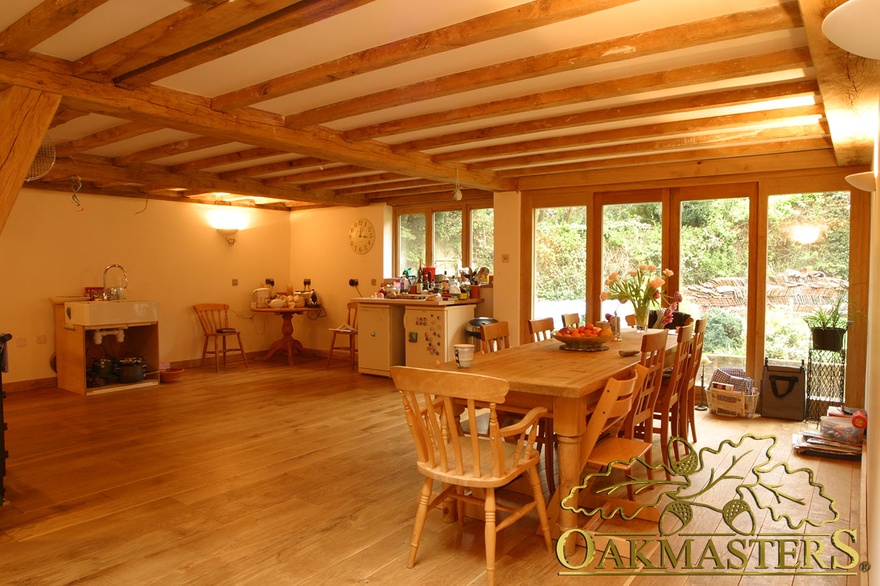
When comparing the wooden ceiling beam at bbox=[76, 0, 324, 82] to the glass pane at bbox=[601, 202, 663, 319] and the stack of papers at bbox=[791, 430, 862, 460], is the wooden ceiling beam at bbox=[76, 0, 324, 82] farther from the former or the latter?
the glass pane at bbox=[601, 202, 663, 319]

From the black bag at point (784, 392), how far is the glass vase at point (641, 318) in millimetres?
1499

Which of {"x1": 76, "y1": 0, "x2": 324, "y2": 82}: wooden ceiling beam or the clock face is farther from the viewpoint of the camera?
the clock face

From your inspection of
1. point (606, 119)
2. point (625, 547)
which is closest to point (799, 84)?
point (606, 119)

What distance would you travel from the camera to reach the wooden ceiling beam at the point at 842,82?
2.09 meters

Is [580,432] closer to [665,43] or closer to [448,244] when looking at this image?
[665,43]

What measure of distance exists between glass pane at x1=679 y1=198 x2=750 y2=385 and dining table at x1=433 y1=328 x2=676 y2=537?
9.01 ft

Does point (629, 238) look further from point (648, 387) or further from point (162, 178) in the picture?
point (162, 178)

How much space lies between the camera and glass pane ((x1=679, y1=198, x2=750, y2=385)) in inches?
226

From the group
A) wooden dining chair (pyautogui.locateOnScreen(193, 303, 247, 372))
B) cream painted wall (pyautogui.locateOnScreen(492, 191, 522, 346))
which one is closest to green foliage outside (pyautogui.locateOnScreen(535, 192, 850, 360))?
cream painted wall (pyautogui.locateOnScreen(492, 191, 522, 346))

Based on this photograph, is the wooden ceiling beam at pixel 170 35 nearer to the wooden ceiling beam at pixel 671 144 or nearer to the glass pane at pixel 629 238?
the wooden ceiling beam at pixel 671 144

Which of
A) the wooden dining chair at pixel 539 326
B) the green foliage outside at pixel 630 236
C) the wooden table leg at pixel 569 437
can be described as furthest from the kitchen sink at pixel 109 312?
the wooden table leg at pixel 569 437

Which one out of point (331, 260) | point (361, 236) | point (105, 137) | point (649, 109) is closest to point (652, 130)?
point (649, 109)

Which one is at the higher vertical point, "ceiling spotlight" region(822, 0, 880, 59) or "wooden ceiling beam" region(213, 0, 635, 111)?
"wooden ceiling beam" region(213, 0, 635, 111)

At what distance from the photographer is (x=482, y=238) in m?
7.71
